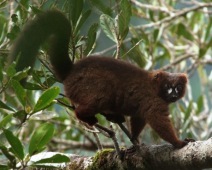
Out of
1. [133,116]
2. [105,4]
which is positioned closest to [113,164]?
[133,116]

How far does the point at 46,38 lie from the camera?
3.92 m

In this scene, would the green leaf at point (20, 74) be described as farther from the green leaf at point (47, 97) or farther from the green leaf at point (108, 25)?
the green leaf at point (108, 25)

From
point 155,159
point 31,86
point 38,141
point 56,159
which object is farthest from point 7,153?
point 155,159

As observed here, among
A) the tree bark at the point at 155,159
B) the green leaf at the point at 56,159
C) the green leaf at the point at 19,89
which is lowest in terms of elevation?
the tree bark at the point at 155,159

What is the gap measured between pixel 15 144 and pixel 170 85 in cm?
174

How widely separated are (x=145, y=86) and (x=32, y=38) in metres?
1.12

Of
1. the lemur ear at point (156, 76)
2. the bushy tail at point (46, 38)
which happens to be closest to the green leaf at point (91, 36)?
the bushy tail at point (46, 38)

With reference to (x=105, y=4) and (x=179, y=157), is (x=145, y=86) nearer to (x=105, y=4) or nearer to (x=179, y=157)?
(x=105, y=4)

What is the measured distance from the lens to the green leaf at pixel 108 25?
4.14 metres

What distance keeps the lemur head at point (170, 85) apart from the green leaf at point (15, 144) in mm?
1486

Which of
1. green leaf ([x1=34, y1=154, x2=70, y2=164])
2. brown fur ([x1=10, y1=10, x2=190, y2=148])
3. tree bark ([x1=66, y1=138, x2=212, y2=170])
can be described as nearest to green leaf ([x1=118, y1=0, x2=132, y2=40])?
brown fur ([x1=10, y1=10, x2=190, y2=148])

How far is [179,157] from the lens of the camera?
10.9ft

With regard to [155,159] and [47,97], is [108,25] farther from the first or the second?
[155,159]

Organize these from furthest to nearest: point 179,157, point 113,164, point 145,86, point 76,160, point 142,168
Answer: point 145,86 → point 76,160 → point 113,164 → point 142,168 → point 179,157
